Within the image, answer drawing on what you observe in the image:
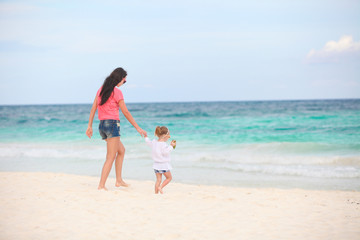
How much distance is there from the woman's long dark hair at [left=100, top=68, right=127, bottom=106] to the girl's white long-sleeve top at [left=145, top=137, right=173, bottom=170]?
822mm

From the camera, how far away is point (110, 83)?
4.80m

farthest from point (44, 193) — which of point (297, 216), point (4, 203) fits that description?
point (297, 216)

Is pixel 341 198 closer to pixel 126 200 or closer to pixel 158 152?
pixel 158 152

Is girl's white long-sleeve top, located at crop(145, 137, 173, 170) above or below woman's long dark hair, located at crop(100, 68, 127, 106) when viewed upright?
below

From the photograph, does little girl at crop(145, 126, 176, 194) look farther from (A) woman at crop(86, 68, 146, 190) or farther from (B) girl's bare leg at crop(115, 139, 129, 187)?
(B) girl's bare leg at crop(115, 139, 129, 187)

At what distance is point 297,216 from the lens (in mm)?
4250

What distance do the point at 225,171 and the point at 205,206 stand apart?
139 inches

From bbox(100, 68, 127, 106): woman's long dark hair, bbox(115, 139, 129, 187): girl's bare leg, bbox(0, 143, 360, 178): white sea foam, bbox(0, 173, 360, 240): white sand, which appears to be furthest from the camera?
bbox(0, 143, 360, 178): white sea foam

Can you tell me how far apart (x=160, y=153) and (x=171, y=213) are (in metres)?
0.99

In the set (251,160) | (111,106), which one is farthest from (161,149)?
(251,160)

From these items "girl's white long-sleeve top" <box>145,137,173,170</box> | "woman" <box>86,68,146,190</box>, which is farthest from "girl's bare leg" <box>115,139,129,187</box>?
"girl's white long-sleeve top" <box>145,137,173,170</box>

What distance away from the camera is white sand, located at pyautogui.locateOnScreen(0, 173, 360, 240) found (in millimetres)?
3576

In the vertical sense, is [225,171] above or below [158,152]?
below

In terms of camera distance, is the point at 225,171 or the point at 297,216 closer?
the point at 297,216
